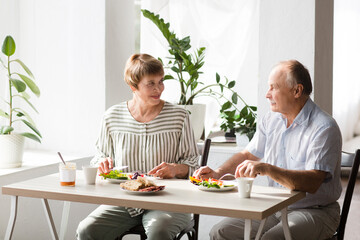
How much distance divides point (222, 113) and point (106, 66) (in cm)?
81

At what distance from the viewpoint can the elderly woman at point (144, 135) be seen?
2502 mm

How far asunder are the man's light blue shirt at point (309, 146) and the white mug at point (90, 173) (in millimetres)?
807

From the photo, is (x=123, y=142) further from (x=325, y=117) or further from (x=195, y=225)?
(x=325, y=117)

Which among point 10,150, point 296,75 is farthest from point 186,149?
point 10,150

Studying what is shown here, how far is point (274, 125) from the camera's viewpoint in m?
2.53

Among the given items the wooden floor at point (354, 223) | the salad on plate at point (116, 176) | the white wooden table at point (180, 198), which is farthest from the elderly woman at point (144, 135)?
the wooden floor at point (354, 223)

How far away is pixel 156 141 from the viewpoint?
2580 mm

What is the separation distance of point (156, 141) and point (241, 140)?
0.97 meters

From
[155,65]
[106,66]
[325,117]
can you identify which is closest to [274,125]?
[325,117]

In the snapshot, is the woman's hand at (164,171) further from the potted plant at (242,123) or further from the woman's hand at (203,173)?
the potted plant at (242,123)

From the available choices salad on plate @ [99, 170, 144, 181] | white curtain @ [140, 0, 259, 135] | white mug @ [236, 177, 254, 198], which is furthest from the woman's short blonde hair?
white curtain @ [140, 0, 259, 135]

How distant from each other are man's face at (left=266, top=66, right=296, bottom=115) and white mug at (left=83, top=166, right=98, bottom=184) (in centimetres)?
84

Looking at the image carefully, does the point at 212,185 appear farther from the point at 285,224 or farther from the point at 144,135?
the point at 144,135

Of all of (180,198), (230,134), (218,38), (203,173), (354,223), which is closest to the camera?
(180,198)
